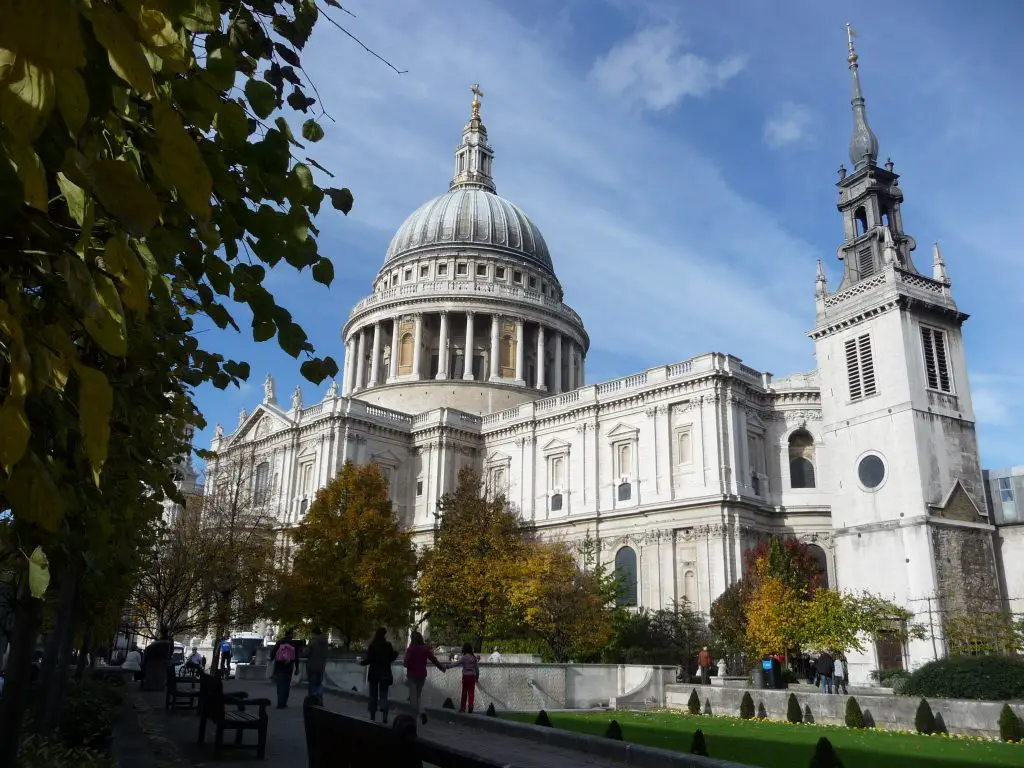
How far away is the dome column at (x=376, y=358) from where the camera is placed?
68.8 m

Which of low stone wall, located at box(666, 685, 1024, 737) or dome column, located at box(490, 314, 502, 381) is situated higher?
dome column, located at box(490, 314, 502, 381)

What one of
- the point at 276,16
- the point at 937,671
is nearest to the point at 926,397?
the point at 937,671

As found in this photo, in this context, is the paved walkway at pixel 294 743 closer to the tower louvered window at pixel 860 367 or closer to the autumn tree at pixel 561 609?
the autumn tree at pixel 561 609

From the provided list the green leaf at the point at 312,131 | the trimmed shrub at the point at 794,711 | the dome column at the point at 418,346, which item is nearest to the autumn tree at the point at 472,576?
the trimmed shrub at the point at 794,711

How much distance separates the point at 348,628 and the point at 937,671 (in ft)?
72.4

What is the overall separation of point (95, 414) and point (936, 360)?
4342 cm

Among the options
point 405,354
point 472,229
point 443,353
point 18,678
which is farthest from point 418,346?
point 18,678

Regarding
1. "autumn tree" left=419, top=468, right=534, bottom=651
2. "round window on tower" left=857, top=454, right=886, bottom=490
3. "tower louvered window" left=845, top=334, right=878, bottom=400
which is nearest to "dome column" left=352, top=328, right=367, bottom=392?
"autumn tree" left=419, top=468, right=534, bottom=651

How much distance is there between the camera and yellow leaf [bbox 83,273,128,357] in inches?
80.8

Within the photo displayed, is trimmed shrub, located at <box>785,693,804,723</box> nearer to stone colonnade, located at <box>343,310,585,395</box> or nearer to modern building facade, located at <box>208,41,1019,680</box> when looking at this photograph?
modern building facade, located at <box>208,41,1019,680</box>

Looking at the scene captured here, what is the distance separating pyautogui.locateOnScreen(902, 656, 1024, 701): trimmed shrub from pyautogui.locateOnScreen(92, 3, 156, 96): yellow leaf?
27.2 meters

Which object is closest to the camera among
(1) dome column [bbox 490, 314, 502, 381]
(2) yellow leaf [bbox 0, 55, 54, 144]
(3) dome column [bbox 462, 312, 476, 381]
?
(2) yellow leaf [bbox 0, 55, 54, 144]

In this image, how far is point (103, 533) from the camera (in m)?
4.58

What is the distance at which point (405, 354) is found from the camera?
69.0 m
